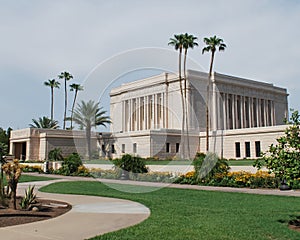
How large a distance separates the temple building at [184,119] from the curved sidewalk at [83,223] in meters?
23.1

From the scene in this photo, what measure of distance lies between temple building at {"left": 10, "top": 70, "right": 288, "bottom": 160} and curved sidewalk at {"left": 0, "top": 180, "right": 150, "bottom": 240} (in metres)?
23.1

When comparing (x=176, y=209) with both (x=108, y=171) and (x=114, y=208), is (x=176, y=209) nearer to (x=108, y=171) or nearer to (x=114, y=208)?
(x=114, y=208)

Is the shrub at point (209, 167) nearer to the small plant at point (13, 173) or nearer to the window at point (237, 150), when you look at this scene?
the small plant at point (13, 173)

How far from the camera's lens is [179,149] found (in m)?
45.9

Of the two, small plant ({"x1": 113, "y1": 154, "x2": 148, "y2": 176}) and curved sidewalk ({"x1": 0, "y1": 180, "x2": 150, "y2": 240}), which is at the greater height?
small plant ({"x1": 113, "y1": 154, "x2": 148, "y2": 176})

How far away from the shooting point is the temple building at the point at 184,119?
41688mm

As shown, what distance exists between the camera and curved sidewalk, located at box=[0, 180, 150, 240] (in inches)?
243

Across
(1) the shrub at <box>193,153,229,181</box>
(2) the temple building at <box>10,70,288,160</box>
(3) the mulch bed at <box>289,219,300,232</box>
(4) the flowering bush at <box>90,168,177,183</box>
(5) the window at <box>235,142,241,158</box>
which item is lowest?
(3) the mulch bed at <box>289,219,300,232</box>

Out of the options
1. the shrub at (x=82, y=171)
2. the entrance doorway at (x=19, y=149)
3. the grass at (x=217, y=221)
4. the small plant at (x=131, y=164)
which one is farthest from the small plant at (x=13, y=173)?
the entrance doorway at (x=19, y=149)

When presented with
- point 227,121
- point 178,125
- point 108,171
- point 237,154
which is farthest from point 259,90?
point 108,171

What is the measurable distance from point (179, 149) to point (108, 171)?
77.9 ft

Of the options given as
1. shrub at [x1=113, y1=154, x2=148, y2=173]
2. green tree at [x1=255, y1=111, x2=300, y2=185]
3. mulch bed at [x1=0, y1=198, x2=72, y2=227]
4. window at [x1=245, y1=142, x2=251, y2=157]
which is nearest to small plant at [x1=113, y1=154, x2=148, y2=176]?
shrub at [x1=113, y1=154, x2=148, y2=173]

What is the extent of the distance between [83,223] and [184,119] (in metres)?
44.7

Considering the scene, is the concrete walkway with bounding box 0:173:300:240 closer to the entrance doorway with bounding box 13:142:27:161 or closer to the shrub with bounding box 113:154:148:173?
the shrub with bounding box 113:154:148:173
